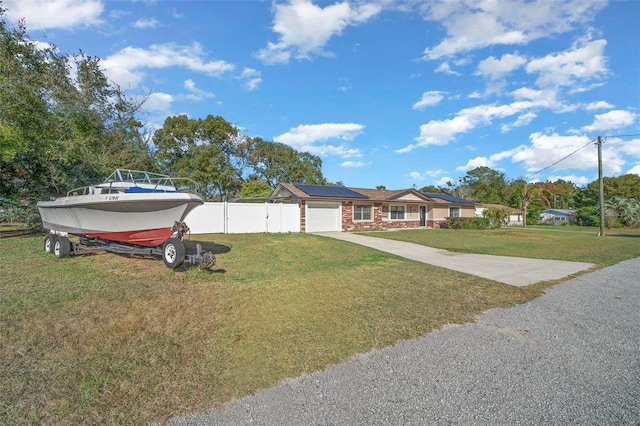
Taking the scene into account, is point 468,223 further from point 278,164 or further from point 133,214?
point 133,214

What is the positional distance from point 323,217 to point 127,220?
1407 centimetres

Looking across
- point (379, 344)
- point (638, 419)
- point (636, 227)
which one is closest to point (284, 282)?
point (379, 344)

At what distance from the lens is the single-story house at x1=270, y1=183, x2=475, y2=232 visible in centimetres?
1964

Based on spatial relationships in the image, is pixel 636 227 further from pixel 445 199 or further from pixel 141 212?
pixel 141 212

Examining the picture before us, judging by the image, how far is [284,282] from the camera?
19.8 feet

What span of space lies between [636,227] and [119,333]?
46.5 metres

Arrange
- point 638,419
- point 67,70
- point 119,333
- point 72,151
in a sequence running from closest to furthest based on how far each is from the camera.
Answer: point 638,419, point 119,333, point 72,151, point 67,70

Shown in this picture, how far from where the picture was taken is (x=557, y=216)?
4491cm

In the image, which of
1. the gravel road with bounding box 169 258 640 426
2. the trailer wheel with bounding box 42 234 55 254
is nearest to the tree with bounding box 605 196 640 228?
the gravel road with bounding box 169 258 640 426

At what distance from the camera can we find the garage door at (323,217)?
1950 cm

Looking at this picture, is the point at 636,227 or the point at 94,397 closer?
the point at 94,397

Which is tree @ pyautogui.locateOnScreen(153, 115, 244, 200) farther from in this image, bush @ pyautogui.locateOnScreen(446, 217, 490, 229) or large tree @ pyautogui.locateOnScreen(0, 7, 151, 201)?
bush @ pyautogui.locateOnScreen(446, 217, 490, 229)

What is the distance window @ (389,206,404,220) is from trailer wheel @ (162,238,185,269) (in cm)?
2045

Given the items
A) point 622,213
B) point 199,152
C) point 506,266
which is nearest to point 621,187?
point 622,213
